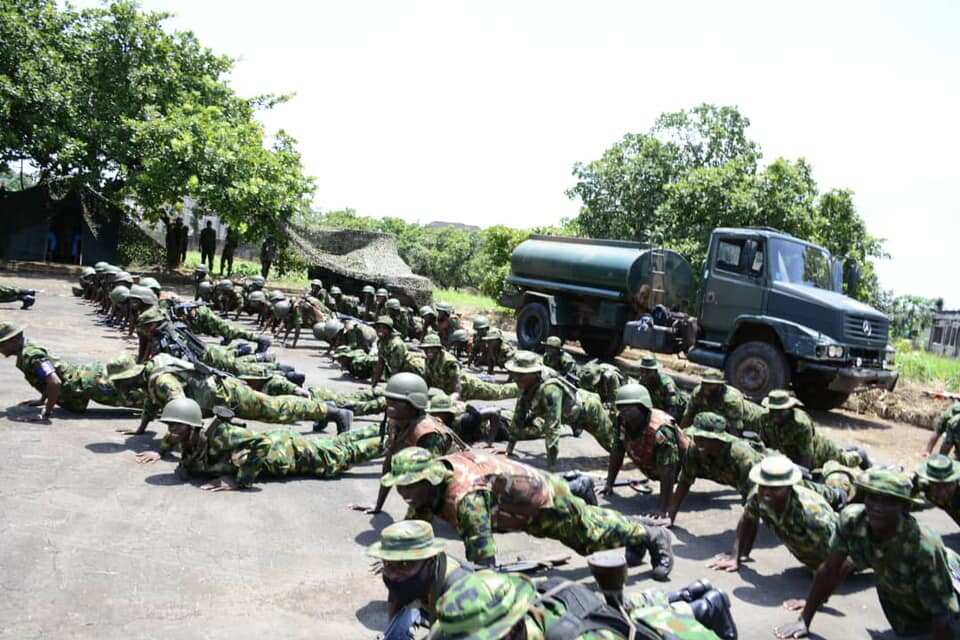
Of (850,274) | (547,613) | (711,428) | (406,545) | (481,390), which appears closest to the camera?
(547,613)

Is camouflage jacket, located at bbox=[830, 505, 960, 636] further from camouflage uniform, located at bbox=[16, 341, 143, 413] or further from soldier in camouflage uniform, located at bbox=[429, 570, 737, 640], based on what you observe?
camouflage uniform, located at bbox=[16, 341, 143, 413]

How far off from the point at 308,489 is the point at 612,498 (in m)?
2.88

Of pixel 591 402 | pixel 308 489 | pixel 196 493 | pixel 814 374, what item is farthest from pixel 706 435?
pixel 814 374

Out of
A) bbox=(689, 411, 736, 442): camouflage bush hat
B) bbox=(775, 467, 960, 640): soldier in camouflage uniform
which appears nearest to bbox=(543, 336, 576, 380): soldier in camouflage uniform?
bbox=(689, 411, 736, 442): camouflage bush hat

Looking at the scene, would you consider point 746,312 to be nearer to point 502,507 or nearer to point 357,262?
point 502,507

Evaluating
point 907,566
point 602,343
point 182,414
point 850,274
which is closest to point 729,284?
point 850,274

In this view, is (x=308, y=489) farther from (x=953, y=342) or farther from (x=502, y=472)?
(x=953, y=342)

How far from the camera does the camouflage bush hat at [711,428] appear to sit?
6.41m

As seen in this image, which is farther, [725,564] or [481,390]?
[481,390]

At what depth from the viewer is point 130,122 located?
24.2 m

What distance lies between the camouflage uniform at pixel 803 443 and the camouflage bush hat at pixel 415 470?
14.1 ft

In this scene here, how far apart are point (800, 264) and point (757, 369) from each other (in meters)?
2.12

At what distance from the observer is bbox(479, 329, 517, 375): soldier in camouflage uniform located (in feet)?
45.3

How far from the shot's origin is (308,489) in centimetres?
693
